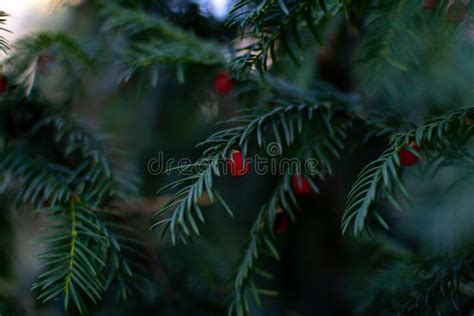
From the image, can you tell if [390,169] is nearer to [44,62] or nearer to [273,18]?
[273,18]

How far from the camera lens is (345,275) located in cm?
119

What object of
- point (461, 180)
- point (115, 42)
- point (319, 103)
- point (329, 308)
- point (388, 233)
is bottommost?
point (329, 308)

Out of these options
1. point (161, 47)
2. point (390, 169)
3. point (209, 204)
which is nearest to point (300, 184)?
point (390, 169)

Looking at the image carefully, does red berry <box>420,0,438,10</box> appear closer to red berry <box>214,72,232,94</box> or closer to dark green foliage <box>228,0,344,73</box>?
dark green foliage <box>228,0,344,73</box>

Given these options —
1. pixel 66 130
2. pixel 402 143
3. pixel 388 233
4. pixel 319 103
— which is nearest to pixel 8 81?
pixel 66 130

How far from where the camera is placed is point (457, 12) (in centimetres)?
54

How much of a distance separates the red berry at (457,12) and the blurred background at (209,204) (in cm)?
16

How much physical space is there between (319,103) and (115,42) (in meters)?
0.43

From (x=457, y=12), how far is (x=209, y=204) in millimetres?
764

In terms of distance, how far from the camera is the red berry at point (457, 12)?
523mm

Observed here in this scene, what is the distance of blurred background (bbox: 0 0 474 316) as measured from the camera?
2.56 feet

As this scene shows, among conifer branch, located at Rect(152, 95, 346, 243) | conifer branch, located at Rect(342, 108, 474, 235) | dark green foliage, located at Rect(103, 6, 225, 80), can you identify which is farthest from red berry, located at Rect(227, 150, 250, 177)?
dark green foliage, located at Rect(103, 6, 225, 80)

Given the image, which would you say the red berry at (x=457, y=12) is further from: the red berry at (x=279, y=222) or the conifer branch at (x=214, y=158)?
the red berry at (x=279, y=222)

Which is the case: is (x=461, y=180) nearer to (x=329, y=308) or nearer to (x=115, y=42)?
(x=115, y=42)
